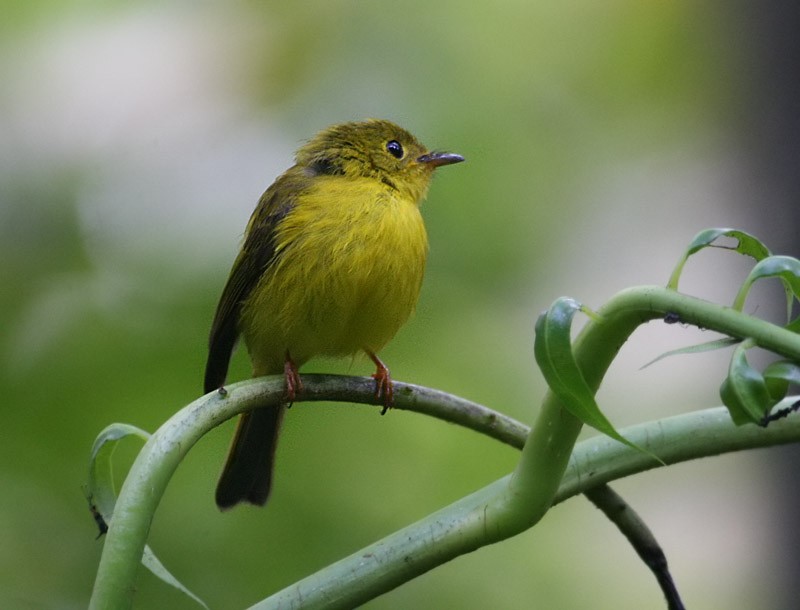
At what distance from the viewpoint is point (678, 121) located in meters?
4.41

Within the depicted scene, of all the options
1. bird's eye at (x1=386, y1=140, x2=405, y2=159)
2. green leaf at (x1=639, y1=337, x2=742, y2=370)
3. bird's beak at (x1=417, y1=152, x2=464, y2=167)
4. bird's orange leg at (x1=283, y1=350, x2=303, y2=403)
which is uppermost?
bird's eye at (x1=386, y1=140, x2=405, y2=159)

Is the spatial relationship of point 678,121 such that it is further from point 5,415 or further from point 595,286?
point 5,415

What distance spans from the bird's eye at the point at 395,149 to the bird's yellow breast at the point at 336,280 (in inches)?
16.1

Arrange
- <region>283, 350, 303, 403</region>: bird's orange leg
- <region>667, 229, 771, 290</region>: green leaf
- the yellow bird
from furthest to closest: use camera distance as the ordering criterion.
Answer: the yellow bird
<region>283, 350, 303, 403</region>: bird's orange leg
<region>667, 229, 771, 290</region>: green leaf

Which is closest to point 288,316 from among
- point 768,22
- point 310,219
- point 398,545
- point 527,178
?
point 310,219

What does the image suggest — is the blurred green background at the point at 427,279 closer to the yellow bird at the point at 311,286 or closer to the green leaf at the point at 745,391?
the yellow bird at the point at 311,286

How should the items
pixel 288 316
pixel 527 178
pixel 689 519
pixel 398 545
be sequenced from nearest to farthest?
pixel 398 545 → pixel 288 316 → pixel 527 178 → pixel 689 519

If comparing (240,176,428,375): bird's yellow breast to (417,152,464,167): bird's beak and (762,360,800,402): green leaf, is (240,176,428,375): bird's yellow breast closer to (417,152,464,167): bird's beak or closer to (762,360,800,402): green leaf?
(417,152,464,167): bird's beak

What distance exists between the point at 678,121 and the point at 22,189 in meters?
2.55

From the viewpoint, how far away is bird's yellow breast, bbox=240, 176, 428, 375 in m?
3.15

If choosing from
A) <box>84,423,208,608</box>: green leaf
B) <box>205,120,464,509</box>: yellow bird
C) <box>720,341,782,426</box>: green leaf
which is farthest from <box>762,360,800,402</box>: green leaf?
<box>205,120,464,509</box>: yellow bird

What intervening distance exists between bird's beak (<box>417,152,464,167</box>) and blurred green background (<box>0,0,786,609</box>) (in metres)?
0.09

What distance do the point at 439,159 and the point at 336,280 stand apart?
81 centimetres

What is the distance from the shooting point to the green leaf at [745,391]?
1.25 metres
